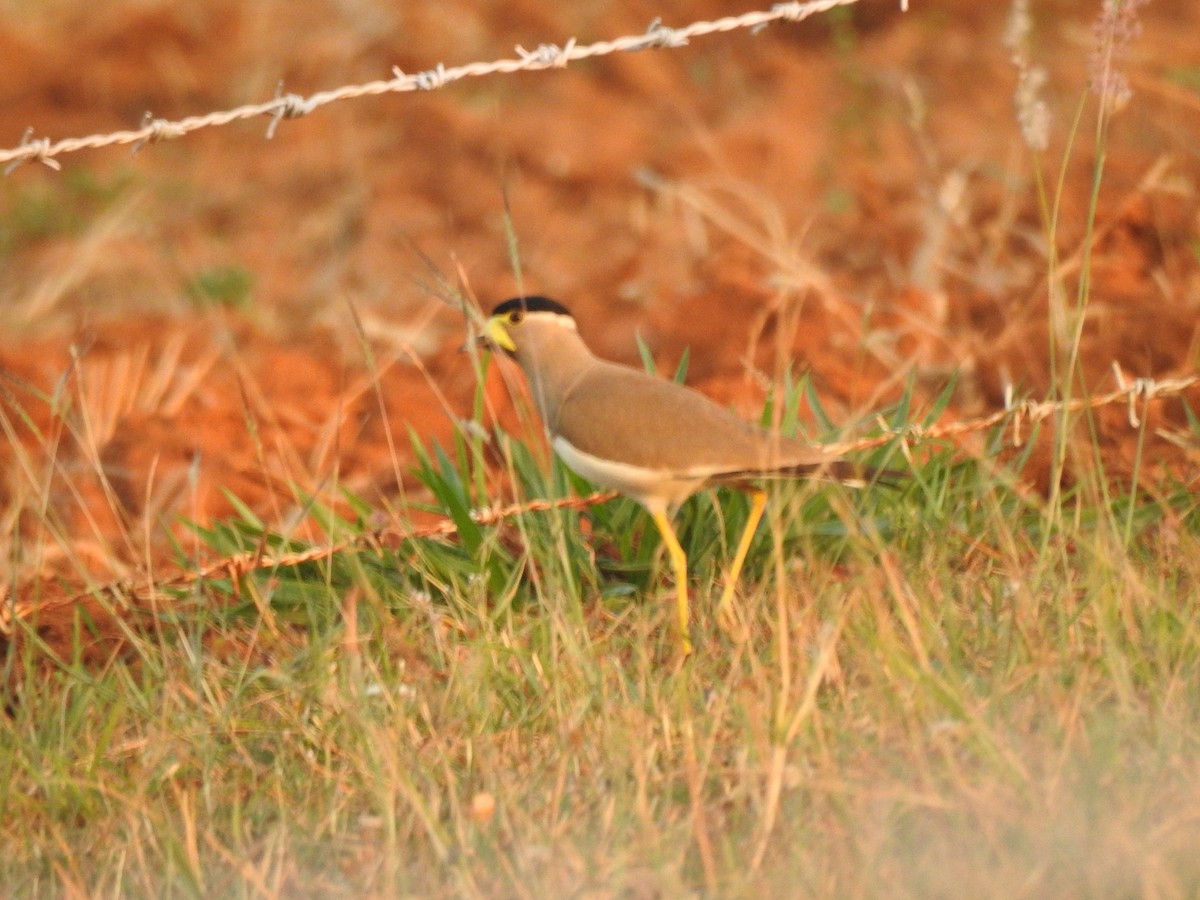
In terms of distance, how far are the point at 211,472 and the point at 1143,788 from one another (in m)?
3.42

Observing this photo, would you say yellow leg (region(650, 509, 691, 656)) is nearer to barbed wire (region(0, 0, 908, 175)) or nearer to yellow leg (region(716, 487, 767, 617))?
yellow leg (region(716, 487, 767, 617))

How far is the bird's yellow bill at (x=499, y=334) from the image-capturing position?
12.1 ft

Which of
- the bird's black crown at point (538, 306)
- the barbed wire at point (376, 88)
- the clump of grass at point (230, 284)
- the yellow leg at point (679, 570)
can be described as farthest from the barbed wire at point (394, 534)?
the clump of grass at point (230, 284)

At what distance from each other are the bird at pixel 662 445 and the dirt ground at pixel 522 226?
25.6 inches

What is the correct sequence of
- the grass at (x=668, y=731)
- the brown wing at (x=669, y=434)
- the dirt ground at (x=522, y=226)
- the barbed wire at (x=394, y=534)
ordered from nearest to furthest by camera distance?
1. the grass at (x=668, y=731)
2. the brown wing at (x=669, y=434)
3. the barbed wire at (x=394, y=534)
4. the dirt ground at (x=522, y=226)

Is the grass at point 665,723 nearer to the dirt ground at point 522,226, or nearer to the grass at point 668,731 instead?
the grass at point 668,731

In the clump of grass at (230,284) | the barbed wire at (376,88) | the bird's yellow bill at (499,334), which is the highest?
the barbed wire at (376,88)

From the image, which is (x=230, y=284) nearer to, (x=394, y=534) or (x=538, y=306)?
(x=394, y=534)

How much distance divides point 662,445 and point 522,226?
475cm

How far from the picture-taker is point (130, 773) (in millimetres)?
3205

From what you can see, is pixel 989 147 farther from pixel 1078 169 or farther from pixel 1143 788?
pixel 1143 788

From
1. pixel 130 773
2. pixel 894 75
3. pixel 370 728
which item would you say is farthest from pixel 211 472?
pixel 894 75

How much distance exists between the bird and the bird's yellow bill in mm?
38

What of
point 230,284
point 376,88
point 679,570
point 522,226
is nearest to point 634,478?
point 679,570
